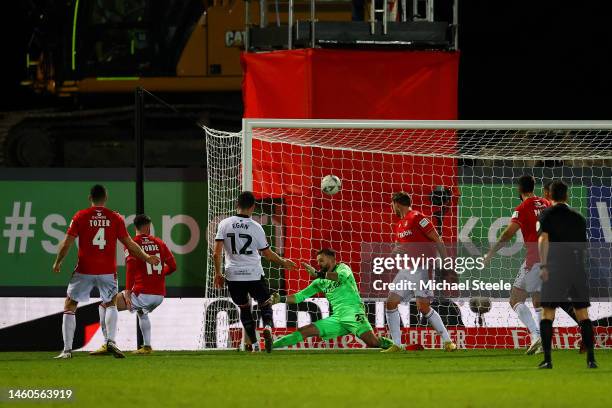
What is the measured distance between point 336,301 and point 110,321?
2.35 m

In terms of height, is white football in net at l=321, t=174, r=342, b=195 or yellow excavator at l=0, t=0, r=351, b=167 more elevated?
yellow excavator at l=0, t=0, r=351, b=167

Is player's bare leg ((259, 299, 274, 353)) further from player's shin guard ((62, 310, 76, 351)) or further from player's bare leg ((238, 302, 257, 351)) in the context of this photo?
player's shin guard ((62, 310, 76, 351))

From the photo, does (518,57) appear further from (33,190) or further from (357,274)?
(33,190)

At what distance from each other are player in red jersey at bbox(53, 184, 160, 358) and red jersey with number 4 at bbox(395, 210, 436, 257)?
9.15ft

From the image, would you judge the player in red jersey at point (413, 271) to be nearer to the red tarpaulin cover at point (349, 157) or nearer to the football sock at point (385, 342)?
the football sock at point (385, 342)

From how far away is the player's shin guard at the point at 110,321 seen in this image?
14.5 metres

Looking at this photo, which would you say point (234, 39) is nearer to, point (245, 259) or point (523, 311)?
point (245, 259)

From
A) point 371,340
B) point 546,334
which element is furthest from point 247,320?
point 546,334

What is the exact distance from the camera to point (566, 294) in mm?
12406

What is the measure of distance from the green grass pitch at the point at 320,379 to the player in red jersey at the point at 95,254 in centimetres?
40

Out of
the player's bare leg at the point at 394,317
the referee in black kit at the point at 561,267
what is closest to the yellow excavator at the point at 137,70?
the player's bare leg at the point at 394,317

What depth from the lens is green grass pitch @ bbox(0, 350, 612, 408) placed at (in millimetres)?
9980

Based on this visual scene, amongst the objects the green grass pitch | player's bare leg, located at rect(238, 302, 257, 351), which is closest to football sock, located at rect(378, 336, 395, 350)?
the green grass pitch

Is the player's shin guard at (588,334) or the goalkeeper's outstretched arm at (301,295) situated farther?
the goalkeeper's outstretched arm at (301,295)
